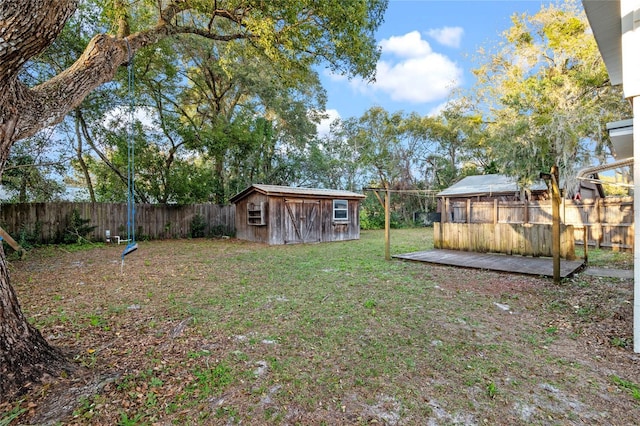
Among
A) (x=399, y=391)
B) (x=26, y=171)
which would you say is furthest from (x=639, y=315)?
(x=26, y=171)

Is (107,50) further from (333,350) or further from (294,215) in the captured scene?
(294,215)

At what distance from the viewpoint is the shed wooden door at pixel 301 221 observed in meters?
11.9

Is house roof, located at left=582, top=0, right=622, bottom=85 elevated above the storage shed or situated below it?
above

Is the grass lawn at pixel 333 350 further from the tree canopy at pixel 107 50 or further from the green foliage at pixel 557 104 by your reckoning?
the green foliage at pixel 557 104

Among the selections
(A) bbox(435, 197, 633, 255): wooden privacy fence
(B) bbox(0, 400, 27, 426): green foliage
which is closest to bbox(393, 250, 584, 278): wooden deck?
(A) bbox(435, 197, 633, 255): wooden privacy fence

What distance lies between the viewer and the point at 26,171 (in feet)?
Answer: 30.5

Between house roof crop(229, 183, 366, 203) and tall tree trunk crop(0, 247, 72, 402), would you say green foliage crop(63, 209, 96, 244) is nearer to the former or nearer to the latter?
house roof crop(229, 183, 366, 203)

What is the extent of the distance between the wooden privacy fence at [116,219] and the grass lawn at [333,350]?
565cm

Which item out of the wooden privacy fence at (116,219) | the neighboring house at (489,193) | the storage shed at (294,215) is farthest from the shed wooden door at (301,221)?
the neighboring house at (489,193)

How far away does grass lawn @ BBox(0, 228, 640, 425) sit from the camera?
2.04m

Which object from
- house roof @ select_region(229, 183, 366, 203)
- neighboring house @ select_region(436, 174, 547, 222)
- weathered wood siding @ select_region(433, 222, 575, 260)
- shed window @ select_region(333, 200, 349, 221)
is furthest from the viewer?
neighboring house @ select_region(436, 174, 547, 222)

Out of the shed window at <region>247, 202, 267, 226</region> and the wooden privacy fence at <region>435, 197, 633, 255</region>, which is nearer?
the wooden privacy fence at <region>435, 197, 633, 255</region>

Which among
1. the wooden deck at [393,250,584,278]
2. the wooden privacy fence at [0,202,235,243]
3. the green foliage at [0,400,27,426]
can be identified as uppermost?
the wooden privacy fence at [0,202,235,243]

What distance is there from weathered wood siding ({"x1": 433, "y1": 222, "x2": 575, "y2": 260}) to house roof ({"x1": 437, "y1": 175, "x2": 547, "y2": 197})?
6798 millimetres
